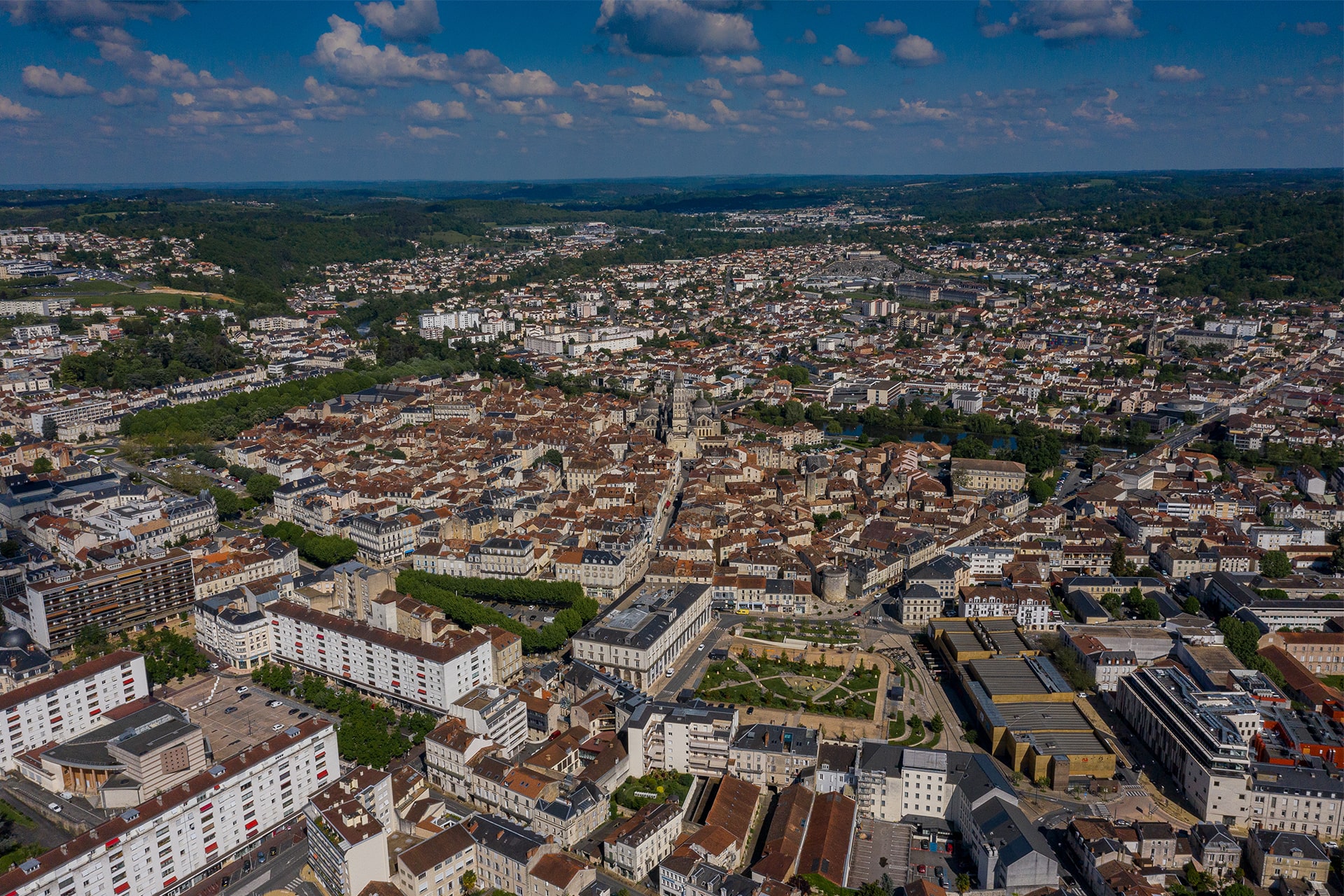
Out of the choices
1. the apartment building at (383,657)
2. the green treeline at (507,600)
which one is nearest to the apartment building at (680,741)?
the apartment building at (383,657)

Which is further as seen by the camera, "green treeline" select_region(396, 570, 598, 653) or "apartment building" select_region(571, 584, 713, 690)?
"green treeline" select_region(396, 570, 598, 653)

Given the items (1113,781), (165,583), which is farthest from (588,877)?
(165,583)

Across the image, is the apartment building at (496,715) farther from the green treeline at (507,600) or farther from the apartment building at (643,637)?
the green treeline at (507,600)

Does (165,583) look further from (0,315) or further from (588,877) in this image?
(0,315)

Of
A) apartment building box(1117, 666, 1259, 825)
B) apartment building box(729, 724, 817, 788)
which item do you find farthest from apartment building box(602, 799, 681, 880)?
apartment building box(1117, 666, 1259, 825)

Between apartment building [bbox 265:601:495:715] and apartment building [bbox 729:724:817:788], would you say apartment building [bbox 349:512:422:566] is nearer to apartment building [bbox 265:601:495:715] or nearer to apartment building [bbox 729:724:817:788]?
apartment building [bbox 265:601:495:715]

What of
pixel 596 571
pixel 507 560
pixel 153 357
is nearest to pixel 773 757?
pixel 596 571

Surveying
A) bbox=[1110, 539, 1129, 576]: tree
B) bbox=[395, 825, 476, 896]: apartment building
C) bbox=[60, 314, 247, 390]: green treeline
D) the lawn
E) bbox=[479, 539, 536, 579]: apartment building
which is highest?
bbox=[60, 314, 247, 390]: green treeline
